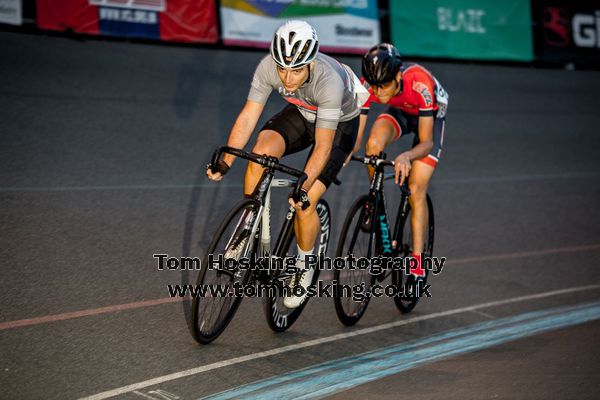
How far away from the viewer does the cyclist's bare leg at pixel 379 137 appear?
18.1 feet

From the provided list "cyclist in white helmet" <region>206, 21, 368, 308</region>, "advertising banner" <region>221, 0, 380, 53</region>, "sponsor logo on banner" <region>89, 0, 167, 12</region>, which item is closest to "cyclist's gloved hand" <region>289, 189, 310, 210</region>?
"cyclist in white helmet" <region>206, 21, 368, 308</region>

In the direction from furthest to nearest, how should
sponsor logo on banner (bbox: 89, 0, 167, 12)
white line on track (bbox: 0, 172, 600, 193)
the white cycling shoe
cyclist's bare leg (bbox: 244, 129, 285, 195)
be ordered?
sponsor logo on banner (bbox: 89, 0, 167, 12)
white line on track (bbox: 0, 172, 600, 193)
the white cycling shoe
cyclist's bare leg (bbox: 244, 129, 285, 195)

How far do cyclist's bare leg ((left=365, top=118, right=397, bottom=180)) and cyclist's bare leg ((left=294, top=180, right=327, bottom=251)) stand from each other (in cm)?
85

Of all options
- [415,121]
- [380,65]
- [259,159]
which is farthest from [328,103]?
[415,121]

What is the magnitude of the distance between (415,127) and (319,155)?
1.76 metres

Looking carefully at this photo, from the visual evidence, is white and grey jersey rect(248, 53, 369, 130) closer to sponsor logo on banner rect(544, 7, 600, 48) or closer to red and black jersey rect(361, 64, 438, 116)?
red and black jersey rect(361, 64, 438, 116)

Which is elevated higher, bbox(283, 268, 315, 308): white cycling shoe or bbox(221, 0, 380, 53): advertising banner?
bbox(221, 0, 380, 53): advertising banner

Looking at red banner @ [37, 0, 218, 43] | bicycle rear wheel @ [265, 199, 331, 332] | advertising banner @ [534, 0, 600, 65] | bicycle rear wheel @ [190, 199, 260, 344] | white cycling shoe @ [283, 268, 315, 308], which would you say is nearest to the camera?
bicycle rear wheel @ [190, 199, 260, 344]

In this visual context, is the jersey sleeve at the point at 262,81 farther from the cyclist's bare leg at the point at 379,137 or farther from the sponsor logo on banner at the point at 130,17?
the sponsor logo on banner at the point at 130,17

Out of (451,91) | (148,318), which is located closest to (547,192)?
(451,91)

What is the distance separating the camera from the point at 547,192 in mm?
9883

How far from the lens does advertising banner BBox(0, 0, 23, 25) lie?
35.5ft

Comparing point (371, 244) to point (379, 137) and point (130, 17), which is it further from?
point (130, 17)

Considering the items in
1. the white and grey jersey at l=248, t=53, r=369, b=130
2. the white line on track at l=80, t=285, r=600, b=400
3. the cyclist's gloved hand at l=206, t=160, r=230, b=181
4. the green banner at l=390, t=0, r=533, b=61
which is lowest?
the white line on track at l=80, t=285, r=600, b=400
